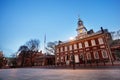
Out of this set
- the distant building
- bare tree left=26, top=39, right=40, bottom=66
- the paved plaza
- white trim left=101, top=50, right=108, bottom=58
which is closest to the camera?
the paved plaza

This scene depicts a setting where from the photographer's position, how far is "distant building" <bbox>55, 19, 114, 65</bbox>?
25.3 metres

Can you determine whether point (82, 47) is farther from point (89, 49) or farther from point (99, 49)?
point (99, 49)

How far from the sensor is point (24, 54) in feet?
156

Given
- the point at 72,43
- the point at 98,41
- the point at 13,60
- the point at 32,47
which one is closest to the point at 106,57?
the point at 98,41

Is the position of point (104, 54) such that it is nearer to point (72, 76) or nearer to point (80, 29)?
point (72, 76)

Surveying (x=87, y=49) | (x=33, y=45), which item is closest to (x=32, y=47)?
(x=33, y=45)

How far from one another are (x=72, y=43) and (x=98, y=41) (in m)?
8.32

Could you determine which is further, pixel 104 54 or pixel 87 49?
pixel 87 49

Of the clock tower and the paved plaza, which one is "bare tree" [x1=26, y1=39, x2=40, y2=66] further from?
the paved plaza

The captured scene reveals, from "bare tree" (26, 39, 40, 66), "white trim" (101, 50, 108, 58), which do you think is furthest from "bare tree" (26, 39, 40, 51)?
"white trim" (101, 50, 108, 58)

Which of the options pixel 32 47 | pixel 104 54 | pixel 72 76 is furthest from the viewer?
pixel 32 47

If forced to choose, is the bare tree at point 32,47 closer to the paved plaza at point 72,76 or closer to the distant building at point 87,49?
the distant building at point 87,49

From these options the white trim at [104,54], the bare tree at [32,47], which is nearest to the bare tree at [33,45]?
the bare tree at [32,47]

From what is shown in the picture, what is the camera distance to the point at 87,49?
28516mm
